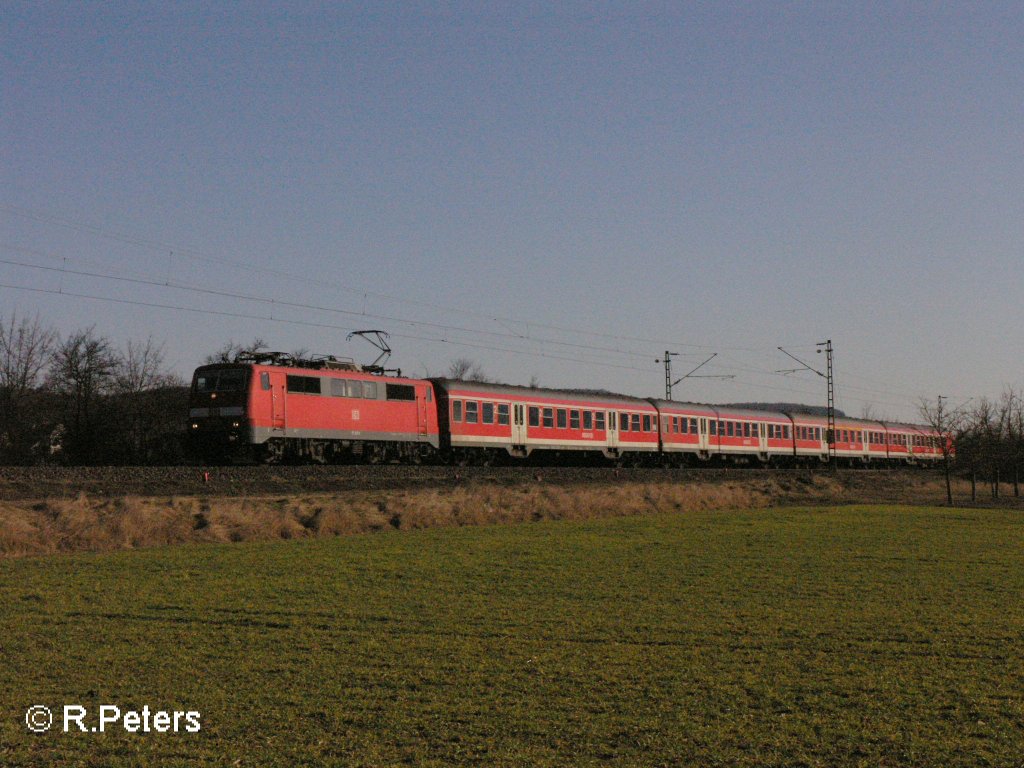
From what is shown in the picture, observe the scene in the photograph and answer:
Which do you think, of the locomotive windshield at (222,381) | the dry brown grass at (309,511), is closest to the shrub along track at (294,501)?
the dry brown grass at (309,511)

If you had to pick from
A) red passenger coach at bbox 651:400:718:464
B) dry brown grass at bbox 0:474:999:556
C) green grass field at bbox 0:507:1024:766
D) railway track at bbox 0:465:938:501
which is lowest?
green grass field at bbox 0:507:1024:766

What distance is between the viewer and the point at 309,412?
32.9 m

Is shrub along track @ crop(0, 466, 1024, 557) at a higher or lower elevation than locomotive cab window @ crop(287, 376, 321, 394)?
lower

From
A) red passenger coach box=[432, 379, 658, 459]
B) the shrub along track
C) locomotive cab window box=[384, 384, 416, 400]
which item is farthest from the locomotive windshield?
red passenger coach box=[432, 379, 658, 459]

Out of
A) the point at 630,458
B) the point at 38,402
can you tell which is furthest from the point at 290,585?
the point at 38,402

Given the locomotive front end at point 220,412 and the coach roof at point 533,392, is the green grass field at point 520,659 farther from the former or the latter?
the coach roof at point 533,392

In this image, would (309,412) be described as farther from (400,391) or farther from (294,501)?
(294,501)

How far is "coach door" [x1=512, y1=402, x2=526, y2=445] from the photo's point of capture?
43.4m

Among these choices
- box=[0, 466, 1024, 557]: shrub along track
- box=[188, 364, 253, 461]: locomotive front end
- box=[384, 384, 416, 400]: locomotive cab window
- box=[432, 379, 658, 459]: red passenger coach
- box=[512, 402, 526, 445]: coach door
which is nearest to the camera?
box=[0, 466, 1024, 557]: shrub along track

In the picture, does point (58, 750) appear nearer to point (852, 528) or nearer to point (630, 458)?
point (852, 528)

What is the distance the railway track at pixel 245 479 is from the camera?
22781mm

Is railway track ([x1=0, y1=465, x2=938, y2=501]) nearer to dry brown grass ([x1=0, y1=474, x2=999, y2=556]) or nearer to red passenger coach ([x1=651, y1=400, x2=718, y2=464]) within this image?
dry brown grass ([x1=0, y1=474, x2=999, y2=556])

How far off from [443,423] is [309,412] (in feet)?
25.9

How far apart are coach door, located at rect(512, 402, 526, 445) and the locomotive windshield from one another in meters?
14.8
